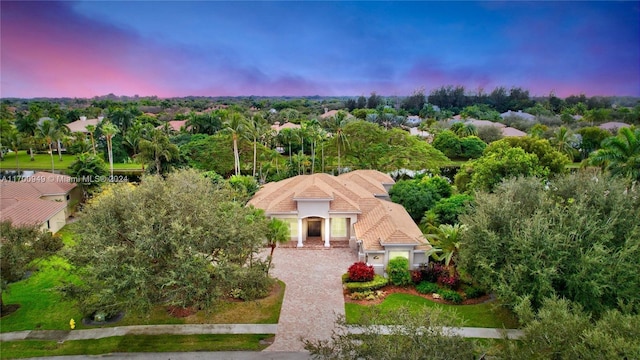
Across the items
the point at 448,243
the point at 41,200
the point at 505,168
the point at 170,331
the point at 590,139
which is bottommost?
the point at 170,331

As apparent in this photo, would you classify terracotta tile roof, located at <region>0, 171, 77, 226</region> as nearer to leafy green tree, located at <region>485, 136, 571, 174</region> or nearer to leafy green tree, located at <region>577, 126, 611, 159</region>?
leafy green tree, located at <region>485, 136, 571, 174</region>

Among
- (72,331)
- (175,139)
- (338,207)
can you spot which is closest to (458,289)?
(338,207)

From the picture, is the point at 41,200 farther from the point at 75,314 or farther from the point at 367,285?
the point at 367,285

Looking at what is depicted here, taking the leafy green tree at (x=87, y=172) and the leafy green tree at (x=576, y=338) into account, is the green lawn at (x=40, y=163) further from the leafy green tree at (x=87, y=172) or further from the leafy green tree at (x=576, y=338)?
the leafy green tree at (x=576, y=338)

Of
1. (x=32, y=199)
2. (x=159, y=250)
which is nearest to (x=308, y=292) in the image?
(x=159, y=250)

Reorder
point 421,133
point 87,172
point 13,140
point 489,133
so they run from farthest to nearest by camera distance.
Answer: point 421,133, point 489,133, point 13,140, point 87,172

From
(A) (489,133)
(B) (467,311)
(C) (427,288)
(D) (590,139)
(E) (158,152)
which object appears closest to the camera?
(B) (467,311)
